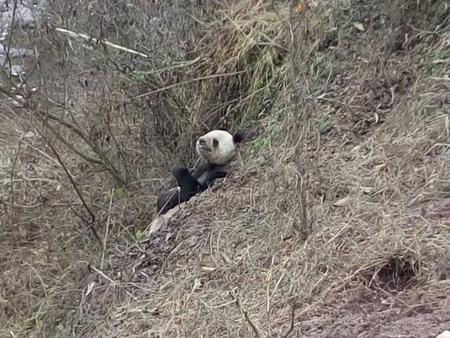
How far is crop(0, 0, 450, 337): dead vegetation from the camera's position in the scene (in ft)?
12.7

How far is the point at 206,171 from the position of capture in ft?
20.0

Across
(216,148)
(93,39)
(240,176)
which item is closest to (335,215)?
(240,176)

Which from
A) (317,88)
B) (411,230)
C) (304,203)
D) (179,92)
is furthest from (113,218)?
(411,230)

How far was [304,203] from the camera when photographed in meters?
4.33

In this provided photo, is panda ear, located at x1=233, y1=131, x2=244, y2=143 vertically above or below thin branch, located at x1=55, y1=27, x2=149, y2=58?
below

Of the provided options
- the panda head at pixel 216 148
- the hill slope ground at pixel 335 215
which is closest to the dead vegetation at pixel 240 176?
the hill slope ground at pixel 335 215

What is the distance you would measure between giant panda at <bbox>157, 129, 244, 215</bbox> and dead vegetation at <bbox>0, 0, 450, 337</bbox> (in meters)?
0.17

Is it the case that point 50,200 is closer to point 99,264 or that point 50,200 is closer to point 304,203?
point 99,264

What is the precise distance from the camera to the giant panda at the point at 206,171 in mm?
5854

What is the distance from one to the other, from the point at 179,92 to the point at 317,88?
1.16m

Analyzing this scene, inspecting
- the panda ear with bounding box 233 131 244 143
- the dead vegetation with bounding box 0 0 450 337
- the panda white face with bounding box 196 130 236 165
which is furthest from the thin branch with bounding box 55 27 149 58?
the panda white face with bounding box 196 130 236 165

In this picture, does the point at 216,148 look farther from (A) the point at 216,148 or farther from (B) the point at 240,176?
(B) the point at 240,176

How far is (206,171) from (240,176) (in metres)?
0.42

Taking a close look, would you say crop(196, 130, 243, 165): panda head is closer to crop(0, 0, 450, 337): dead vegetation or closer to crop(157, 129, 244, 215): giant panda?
crop(157, 129, 244, 215): giant panda
